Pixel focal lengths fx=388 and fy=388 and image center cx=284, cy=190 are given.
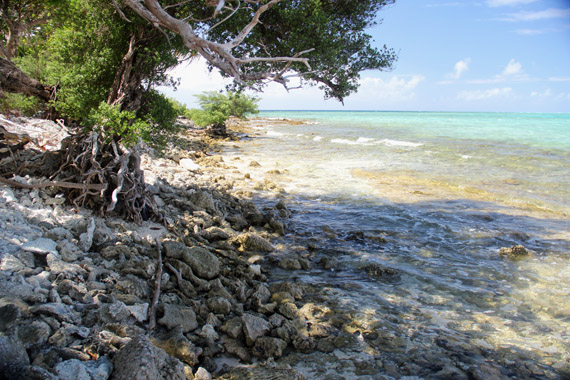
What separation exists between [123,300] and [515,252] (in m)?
6.62

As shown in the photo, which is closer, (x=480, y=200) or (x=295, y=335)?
(x=295, y=335)

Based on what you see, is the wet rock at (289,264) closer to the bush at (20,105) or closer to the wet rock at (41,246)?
the wet rock at (41,246)

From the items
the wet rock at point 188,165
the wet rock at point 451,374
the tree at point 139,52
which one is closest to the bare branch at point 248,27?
the tree at point 139,52

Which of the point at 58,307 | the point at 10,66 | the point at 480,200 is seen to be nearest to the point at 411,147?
the point at 480,200

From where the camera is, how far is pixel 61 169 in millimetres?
5777

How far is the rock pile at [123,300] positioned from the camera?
2.91 m

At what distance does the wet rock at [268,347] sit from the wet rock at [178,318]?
70 centimetres

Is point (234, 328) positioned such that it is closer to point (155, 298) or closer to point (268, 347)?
point (268, 347)

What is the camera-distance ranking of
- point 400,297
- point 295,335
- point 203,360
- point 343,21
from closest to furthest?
point 203,360, point 295,335, point 400,297, point 343,21

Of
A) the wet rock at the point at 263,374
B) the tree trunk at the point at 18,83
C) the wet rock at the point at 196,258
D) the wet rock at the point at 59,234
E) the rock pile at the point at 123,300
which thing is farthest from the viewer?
the tree trunk at the point at 18,83

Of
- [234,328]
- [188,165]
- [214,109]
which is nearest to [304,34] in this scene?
[234,328]

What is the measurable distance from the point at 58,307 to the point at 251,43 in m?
5.83

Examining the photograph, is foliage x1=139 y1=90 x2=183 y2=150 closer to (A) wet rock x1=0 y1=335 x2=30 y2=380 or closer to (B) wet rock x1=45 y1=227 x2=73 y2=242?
(B) wet rock x1=45 y1=227 x2=73 y2=242

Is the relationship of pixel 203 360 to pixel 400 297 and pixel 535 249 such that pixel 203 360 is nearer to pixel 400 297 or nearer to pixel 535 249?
pixel 400 297
